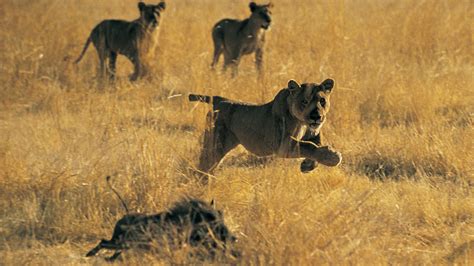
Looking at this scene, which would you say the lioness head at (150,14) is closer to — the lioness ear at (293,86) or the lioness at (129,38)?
the lioness at (129,38)

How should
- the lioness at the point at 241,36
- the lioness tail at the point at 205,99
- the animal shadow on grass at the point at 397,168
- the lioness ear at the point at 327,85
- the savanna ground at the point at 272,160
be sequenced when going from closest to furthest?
1. the savanna ground at the point at 272,160
2. the lioness ear at the point at 327,85
3. the lioness tail at the point at 205,99
4. the animal shadow on grass at the point at 397,168
5. the lioness at the point at 241,36

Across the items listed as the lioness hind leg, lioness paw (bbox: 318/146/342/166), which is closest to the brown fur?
lioness paw (bbox: 318/146/342/166)

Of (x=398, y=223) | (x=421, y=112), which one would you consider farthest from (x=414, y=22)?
(x=398, y=223)

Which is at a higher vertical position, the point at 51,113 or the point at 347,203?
the point at 347,203

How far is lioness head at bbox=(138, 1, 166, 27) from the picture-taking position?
508 inches

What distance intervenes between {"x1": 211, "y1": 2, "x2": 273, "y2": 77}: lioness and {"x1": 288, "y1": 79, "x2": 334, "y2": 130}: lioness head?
617 cm

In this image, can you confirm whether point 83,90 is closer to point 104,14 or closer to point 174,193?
point 174,193

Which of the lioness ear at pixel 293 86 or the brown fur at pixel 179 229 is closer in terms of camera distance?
the brown fur at pixel 179 229

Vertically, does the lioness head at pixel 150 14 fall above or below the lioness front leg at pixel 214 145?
above

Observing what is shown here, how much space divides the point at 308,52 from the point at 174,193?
5.97 m

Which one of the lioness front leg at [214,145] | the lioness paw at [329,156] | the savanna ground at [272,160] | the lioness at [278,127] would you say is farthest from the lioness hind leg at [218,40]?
the lioness paw at [329,156]

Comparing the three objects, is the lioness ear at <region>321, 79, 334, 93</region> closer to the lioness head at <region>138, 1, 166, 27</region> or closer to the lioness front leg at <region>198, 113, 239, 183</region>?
the lioness front leg at <region>198, 113, 239, 183</region>

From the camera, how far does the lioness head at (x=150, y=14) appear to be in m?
12.9

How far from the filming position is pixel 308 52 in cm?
1193
